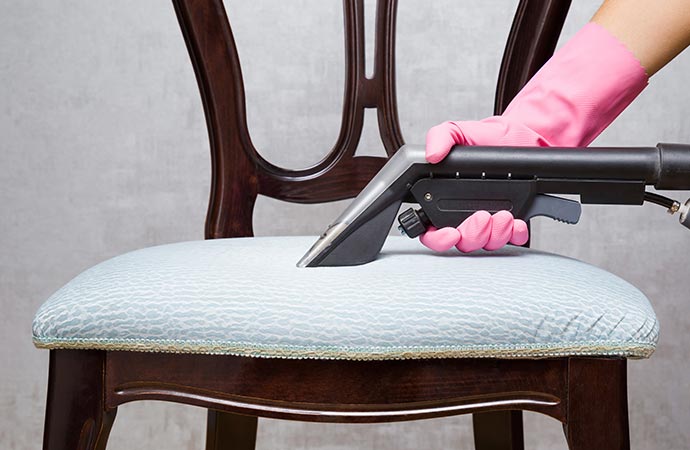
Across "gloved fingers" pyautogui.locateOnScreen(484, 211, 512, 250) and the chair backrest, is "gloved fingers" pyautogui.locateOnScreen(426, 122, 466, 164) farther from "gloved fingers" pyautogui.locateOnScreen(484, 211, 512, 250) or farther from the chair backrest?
the chair backrest

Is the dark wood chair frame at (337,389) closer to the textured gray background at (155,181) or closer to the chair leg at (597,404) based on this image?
the chair leg at (597,404)

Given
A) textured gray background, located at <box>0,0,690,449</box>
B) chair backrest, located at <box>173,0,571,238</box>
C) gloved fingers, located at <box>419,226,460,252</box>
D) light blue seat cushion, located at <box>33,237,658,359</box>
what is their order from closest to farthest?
light blue seat cushion, located at <box>33,237,658,359</box> < gloved fingers, located at <box>419,226,460,252</box> < chair backrest, located at <box>173,0,571,238</box> < textured gray background, located at <box>0,0,690,449</box>

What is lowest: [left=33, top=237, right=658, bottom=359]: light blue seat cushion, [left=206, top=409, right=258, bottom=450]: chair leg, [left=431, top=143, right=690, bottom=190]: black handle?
[left=206, top=409, right=258, bottom=450]: chair leg

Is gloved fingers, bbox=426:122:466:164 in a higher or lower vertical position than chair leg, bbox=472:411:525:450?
higher

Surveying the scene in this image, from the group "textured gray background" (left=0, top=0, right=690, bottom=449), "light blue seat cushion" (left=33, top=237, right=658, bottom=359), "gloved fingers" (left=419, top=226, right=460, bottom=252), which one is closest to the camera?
"light blue seat cushion" (left=33, top=237, right=658, bottom=359)

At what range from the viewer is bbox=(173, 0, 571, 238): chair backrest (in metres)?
0.91

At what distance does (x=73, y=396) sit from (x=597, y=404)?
0.35 meters

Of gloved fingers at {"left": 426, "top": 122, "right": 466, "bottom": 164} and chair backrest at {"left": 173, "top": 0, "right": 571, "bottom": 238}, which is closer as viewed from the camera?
gloved fingers at {"left": 426, "top": 122, "right": 466, "bottom": 164}

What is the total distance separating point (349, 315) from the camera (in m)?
0.50

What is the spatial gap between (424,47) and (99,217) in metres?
0.63

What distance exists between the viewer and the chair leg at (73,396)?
541mm

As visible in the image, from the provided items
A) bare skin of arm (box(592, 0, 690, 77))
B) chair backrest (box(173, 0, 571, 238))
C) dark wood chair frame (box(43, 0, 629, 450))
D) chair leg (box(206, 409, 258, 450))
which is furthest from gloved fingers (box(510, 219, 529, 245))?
chair leg (box(206, 409, 258, 450))

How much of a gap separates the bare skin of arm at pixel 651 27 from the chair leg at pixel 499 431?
435mm

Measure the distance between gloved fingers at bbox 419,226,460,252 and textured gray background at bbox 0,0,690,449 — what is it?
70 cm
